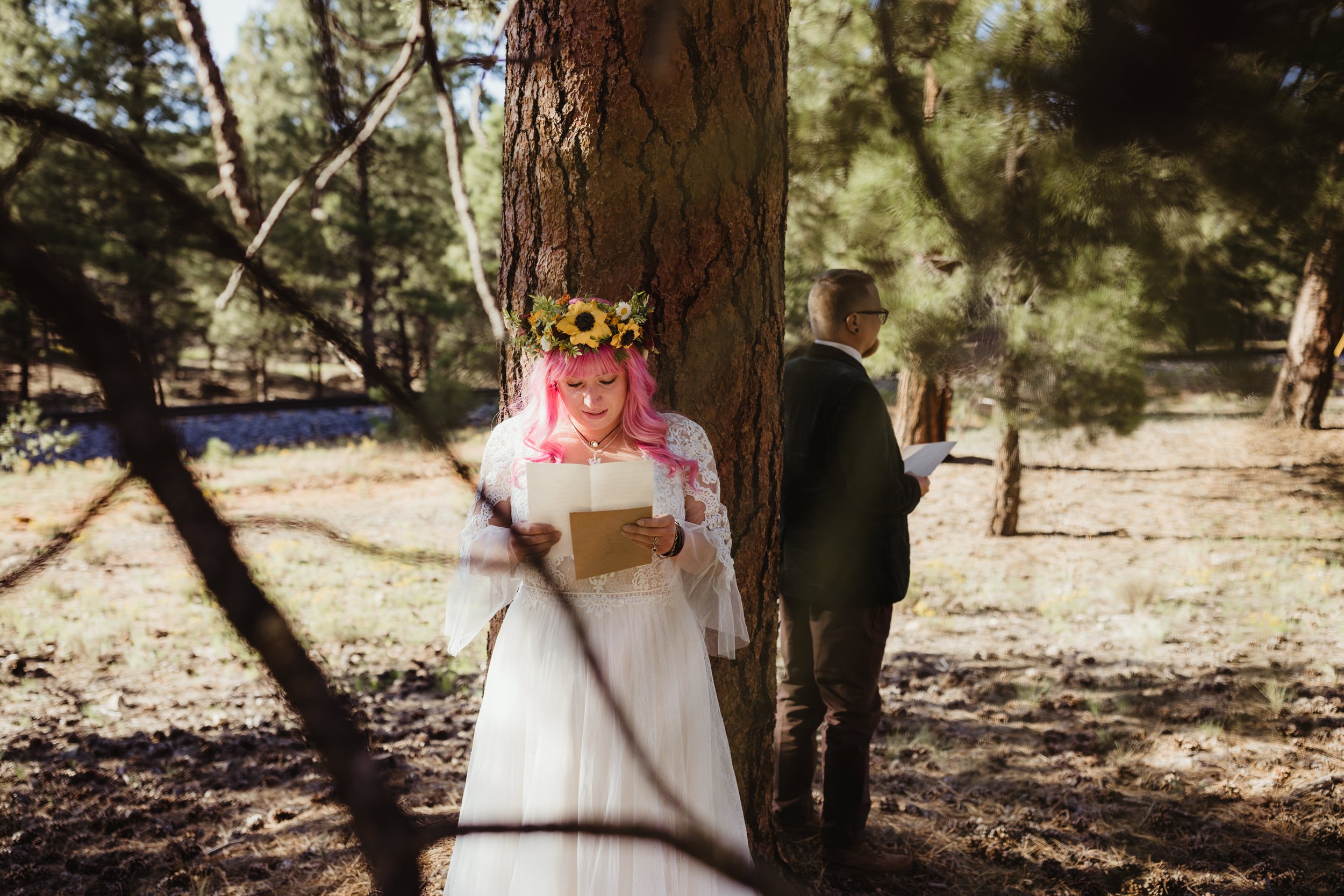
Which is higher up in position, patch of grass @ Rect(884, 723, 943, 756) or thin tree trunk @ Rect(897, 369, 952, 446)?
thin tree trunk @ Rect(897, 369, 952, 446)

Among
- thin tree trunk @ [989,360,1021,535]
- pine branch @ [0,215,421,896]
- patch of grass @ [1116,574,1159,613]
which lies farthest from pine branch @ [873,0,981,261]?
thin tree trunk @ [989,360,1021,535]

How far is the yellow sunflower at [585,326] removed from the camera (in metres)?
1.84

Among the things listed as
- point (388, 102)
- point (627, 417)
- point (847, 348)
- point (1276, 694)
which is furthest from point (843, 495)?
point (1276, 694)

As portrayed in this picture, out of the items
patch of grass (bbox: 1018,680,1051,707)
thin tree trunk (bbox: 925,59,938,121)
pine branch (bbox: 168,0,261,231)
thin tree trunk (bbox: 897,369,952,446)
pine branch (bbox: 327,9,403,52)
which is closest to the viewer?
pine branch (bbox: 168,0,261,231)

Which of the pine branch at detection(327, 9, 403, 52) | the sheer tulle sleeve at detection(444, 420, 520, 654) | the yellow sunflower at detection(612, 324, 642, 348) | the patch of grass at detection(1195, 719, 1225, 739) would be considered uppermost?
the pine branch at detection(327, 9, 403, 52)

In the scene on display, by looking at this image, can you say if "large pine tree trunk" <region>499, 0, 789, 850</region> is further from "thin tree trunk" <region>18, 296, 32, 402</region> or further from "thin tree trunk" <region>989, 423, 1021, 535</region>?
"thin tree trunk" <region>989, 423, 1021, 535</region>

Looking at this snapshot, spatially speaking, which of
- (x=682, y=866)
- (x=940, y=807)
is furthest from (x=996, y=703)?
(x=682, y=866)

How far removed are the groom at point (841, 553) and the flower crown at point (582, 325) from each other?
39.3 inches

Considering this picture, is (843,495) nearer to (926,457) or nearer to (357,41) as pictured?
(926,457)

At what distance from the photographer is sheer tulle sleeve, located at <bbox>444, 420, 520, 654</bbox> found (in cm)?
178

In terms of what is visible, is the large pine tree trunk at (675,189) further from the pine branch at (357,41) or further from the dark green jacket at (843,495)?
the dark green jacket at (843,495)

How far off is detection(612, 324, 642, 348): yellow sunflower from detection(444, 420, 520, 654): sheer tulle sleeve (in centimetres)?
35

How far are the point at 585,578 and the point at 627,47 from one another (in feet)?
4.15

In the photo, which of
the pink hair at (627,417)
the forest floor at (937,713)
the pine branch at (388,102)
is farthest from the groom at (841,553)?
the pine branch at (388,102)
